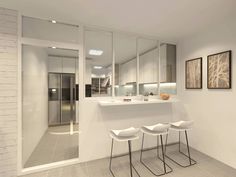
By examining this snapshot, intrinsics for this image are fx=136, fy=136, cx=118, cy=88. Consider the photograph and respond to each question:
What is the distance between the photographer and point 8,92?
2.23 metres

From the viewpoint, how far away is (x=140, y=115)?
3189 millimetres

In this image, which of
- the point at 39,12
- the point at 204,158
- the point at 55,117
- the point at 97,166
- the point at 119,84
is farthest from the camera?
the point at 55,117

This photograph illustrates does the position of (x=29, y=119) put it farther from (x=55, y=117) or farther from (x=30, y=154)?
(x=55, y=117)

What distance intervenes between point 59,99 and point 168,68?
138 inches

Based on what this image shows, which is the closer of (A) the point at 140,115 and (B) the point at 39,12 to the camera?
(B) the point at 39,12

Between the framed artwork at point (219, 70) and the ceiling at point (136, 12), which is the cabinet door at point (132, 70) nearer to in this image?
the ceiling at point (136, 12)

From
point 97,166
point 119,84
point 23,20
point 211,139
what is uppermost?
point 23,20

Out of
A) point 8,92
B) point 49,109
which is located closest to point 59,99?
point 49,109

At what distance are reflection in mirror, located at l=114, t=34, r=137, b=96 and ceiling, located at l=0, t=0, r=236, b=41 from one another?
0.32 metres

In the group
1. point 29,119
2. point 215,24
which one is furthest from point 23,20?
point 215,24

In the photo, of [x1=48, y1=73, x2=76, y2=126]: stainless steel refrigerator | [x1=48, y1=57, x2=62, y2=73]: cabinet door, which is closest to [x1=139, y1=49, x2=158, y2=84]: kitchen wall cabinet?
[x1=48, y1=73, x2=76, y2=126]: stainless steel refrigerator

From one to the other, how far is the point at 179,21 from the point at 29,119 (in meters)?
3.49

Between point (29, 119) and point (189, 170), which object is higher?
point (29, 119)

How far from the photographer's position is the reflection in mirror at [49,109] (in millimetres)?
2574
